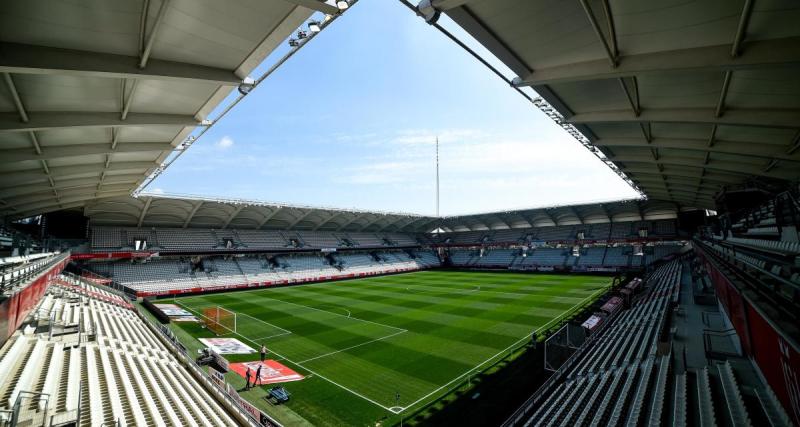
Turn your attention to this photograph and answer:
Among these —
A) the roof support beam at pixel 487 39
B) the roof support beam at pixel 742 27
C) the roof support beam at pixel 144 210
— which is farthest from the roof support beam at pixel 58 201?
the roof support beam at pixel 742 27

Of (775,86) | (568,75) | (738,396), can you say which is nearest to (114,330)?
(568,75)

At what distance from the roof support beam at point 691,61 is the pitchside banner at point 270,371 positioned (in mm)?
15823

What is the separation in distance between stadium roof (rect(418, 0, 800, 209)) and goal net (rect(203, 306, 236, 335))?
23.7m

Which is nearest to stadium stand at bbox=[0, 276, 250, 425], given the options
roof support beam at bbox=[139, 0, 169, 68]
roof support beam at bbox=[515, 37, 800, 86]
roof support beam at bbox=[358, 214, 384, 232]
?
roof support beam at bbox=[139, 0, 169, 68]

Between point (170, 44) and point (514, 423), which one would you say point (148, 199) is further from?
point (514, 423)

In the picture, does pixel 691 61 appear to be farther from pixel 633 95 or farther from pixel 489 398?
pixel 489 398

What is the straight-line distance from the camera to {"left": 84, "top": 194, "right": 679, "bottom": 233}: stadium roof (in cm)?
4106

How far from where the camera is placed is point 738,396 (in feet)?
25.1

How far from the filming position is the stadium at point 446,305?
287 inches

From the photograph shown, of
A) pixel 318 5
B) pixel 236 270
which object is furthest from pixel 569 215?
pixel 318 5

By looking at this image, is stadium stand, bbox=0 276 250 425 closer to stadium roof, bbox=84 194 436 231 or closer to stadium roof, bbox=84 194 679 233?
stadium roof, bbox=84 194 436 231

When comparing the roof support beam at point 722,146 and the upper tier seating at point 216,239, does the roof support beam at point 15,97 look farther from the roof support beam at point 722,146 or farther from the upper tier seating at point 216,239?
the upper tier seating at point 216,239

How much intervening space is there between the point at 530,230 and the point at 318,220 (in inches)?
1572

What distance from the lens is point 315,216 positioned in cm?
5722
